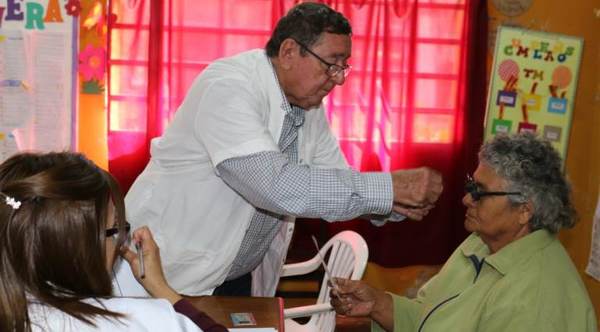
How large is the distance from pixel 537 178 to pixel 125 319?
124 cm

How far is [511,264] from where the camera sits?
2002 millimetres

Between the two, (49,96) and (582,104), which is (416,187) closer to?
(49,96)

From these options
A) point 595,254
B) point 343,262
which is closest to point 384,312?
point 343,262

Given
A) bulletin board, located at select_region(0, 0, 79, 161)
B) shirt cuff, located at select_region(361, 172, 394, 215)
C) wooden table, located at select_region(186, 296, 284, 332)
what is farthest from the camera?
bulletin board, located at select_region(0, 0, 79, 161)

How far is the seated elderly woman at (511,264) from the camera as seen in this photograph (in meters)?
1.91

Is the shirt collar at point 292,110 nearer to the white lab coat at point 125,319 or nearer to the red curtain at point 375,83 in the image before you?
the white lab coat at point 125,319

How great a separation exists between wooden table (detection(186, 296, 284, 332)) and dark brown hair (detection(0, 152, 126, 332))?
68 centimetres

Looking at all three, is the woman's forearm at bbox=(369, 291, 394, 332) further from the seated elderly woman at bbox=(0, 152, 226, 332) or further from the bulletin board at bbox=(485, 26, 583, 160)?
the bulletin board at bbox=(485, 26, 583, 160)

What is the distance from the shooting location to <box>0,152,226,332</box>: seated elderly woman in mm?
1264

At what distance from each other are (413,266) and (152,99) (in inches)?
68.2

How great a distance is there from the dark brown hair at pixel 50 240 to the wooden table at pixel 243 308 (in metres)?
0.68

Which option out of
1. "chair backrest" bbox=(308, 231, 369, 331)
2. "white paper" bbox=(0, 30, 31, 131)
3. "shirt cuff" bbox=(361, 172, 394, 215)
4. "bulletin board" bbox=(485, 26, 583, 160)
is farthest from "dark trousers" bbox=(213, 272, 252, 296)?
"bulletin board" bbox=(485, 26, 583, 160)

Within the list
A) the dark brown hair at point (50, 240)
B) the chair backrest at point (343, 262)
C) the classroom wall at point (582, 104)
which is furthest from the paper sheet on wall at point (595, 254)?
the dark brown hair at point (50, 240)

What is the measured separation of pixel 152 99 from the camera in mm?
3955
